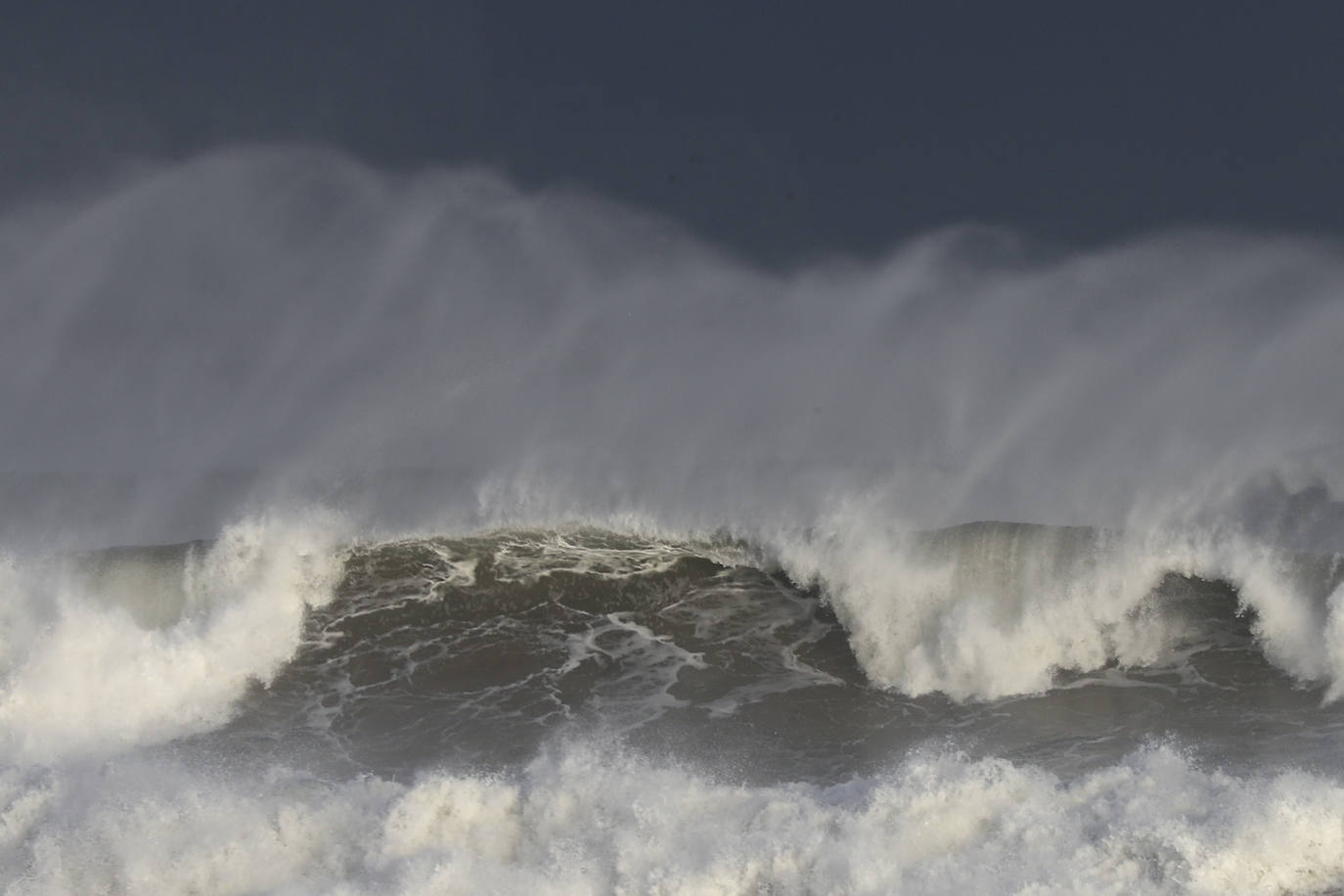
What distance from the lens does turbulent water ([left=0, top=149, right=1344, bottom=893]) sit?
11.5m

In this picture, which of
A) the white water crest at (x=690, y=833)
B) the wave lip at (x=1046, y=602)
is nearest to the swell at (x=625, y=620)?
the wave lip at (x=1046, y=602)

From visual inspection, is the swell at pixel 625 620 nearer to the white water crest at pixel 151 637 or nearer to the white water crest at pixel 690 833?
the white water crest at pixel 151 637

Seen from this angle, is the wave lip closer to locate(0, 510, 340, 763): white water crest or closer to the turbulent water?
the turbulent water

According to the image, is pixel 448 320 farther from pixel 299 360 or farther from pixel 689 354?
pixel 689 354

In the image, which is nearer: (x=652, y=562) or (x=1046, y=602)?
(x=1046, y=602)

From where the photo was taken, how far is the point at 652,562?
17.0 m

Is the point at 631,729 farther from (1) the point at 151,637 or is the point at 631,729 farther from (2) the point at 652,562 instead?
(1) the point at 151,637

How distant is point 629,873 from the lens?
11016 millimetres

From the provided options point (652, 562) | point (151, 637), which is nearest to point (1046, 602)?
point (652, 562)

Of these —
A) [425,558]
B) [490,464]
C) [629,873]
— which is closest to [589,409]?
[490,464]

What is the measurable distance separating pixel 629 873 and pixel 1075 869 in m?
3.67

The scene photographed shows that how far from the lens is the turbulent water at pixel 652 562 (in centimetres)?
1154

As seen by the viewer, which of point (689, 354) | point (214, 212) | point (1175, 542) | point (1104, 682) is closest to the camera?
point (1104, 682)

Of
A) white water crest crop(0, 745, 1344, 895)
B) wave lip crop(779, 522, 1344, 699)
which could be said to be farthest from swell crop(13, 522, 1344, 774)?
white water crest crop(0, 745, 1344, 895)
